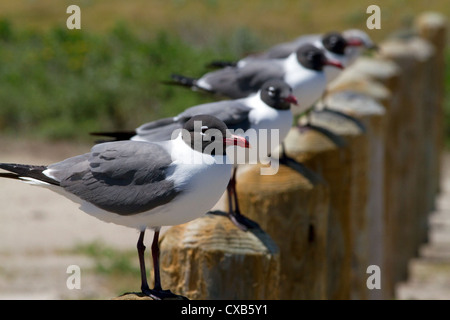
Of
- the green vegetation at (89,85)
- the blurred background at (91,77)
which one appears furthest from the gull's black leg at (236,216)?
the green vegetation at (89,85)

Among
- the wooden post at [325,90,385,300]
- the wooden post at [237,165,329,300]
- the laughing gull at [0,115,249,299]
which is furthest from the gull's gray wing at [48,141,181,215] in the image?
the wooden post at [325,90,385,300]

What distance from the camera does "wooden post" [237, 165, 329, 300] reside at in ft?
13.2

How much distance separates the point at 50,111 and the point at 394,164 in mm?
5765

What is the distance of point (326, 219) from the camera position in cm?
423

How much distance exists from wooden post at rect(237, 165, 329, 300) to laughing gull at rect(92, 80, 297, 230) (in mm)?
113

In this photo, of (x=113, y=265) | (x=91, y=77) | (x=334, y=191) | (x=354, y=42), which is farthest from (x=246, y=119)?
(x=91, y=77)

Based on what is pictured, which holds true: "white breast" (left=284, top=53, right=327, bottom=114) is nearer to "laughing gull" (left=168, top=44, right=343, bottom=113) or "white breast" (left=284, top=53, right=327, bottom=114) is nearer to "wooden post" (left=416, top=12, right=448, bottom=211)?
"laughing gull" (left=168, top=44, right=343, bottom=113)

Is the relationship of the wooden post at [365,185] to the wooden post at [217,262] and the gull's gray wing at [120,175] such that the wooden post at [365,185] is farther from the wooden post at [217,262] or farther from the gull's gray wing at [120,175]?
the gull's gray wing at [120,175]

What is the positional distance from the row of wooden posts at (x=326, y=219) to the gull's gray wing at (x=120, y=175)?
295 millimetres

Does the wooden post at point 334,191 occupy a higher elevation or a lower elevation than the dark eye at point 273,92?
lower

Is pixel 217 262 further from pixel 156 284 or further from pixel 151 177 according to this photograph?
pixel 151 177

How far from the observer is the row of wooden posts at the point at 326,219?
3.40 m

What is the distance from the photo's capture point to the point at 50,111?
12.2 metres
